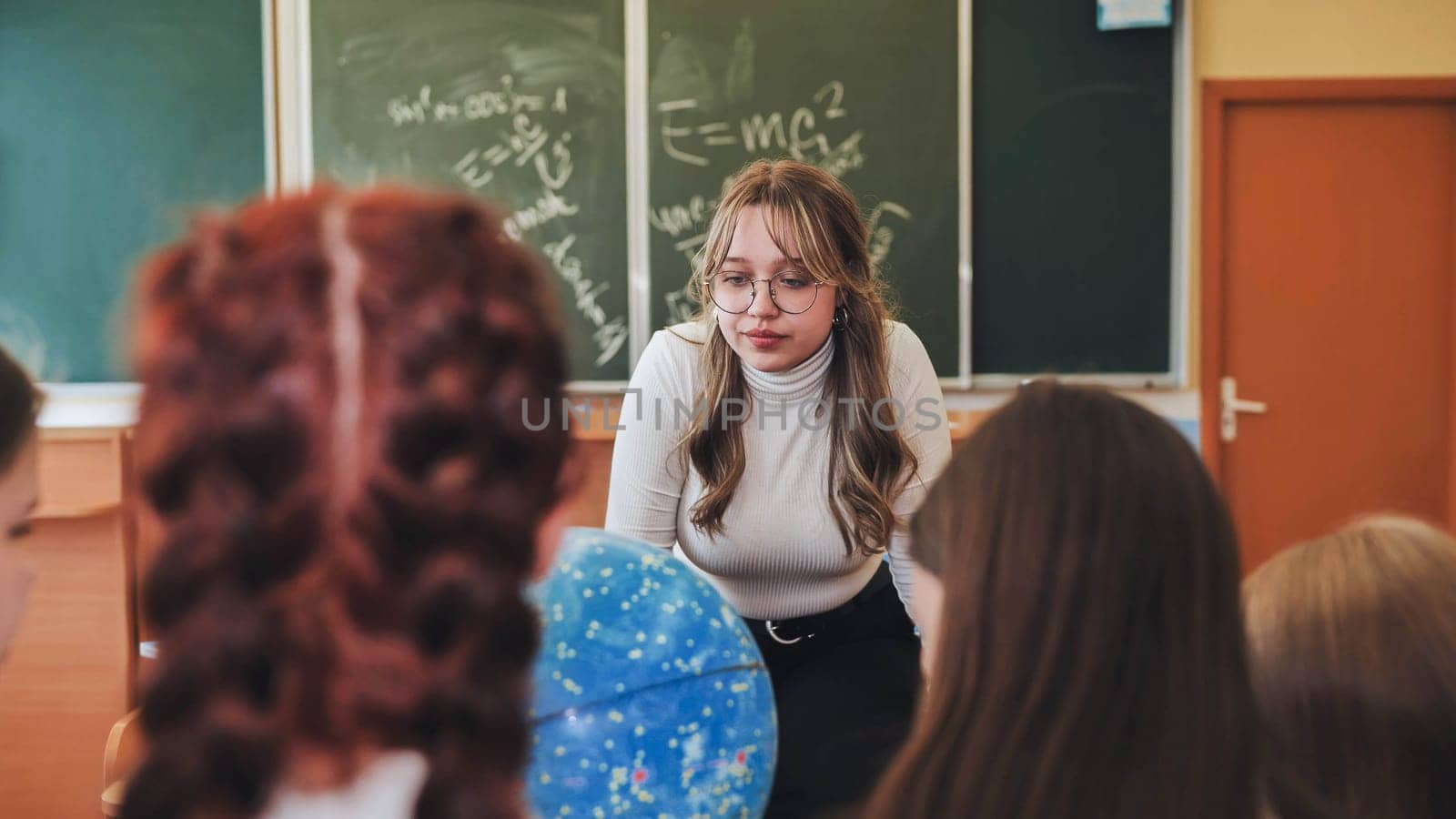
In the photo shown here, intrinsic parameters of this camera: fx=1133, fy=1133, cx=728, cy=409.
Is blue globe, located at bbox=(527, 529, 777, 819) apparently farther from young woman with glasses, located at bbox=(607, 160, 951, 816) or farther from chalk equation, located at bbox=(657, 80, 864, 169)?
chalk equation, located at bbox=(657, 80, 864, 169)

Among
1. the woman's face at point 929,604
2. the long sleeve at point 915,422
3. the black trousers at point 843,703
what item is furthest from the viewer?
the long sleeve at point 915,422

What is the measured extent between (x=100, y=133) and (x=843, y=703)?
3.05 m

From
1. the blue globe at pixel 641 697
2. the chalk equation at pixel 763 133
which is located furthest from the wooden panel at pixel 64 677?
the blue globe at pixel 641 697

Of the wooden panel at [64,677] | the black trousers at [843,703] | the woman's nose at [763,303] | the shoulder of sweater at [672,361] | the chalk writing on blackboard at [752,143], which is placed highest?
the chalk writing on blackboard at [752,143]

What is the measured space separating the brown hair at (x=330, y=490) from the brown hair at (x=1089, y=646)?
383mm

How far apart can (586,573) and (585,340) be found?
7.87 feet

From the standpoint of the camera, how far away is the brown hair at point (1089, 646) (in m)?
0.82

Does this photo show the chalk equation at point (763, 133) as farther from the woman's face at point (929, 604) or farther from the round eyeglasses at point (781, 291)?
the woman's face at point (929, 604)

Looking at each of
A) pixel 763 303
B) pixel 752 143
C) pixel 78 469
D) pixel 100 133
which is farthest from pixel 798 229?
pixel 100 133

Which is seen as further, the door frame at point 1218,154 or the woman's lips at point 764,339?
the door frame at point 1218,154

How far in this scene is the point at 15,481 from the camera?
105cm

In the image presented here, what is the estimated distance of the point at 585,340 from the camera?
3.52 m

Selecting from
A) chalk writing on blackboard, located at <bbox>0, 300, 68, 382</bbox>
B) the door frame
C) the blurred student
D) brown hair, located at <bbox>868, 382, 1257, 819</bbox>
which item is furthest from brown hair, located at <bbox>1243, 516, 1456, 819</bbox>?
chalk writing on blackboard, located at <bbox>0, 300, 68, 382</bbox>

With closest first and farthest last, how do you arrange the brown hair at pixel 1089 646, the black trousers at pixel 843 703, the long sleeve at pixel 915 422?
the brown hair at pixel 1089 646 < the black trousers at pixel 843 703 < the long sleeve at pixel 915 422
